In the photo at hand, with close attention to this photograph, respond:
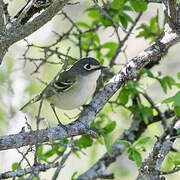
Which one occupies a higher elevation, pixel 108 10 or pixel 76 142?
pixel 108 10

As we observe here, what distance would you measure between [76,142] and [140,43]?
15.1ft

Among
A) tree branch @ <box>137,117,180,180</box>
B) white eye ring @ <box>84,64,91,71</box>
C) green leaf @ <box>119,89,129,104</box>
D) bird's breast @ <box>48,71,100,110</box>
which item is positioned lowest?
tree branch @ <box>137,117,180,180</box>

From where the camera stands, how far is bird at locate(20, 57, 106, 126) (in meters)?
4.88

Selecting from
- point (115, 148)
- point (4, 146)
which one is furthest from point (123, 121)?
point (4, 146)

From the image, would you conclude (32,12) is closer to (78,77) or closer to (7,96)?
(78,77)

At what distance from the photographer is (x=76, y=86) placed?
5012 mm

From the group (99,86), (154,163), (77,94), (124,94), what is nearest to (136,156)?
(154,163)

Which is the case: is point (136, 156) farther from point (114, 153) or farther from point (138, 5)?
point (138, 5)

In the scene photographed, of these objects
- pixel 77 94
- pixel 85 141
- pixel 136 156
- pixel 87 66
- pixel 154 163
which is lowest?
pixel 154 163

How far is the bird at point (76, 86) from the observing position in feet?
16.0

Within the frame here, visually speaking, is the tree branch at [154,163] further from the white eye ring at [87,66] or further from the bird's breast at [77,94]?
the white eye ring at [87,66]

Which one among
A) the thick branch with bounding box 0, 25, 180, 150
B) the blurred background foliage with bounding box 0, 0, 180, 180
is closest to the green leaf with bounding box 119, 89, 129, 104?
the blurred background foliage with bounding box 0, 0, 180, 180

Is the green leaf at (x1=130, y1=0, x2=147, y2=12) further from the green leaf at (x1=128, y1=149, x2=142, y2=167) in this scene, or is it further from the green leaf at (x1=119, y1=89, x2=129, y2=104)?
the green leaf at (x1=128, y1=149, x2=142, y2=167)

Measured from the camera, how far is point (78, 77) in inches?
202
